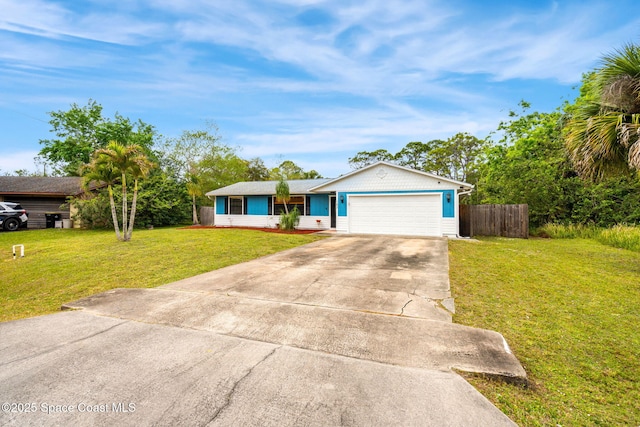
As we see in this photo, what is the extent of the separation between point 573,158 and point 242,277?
7.69m

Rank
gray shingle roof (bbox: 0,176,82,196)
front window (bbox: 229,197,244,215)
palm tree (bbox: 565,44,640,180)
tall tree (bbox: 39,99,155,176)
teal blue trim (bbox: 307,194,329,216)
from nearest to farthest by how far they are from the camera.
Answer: palm tree (bbox: 565,44,640,180) → teal blue trim (bbox: 307,194,329,216) → gray shingle roof (bbox: 0,176,82,196) → front window (bbox: 229,197,244,215) → tall tree (bbox: 39,99,155,176)

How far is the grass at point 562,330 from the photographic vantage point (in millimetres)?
2010

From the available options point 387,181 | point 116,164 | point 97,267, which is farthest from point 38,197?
point 387,181

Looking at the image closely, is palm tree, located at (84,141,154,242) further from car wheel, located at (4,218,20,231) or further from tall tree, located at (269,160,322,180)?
tall tree, located at (269,160,322,180)

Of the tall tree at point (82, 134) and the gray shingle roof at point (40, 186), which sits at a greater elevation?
the tall tree at point (82, 134)

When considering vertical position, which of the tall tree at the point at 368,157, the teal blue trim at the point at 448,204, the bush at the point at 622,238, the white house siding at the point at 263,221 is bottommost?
the bush at the point at 622,238

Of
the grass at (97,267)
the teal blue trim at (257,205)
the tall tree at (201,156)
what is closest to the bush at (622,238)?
the grass at (97,267)

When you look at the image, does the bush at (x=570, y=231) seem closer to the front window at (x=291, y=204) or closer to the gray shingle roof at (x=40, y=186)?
the front window at (x=291, y=204)

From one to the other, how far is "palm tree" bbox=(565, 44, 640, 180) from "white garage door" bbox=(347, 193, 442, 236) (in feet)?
23.0

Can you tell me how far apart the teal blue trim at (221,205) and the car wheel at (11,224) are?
10864 mm

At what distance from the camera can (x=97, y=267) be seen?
6.64m

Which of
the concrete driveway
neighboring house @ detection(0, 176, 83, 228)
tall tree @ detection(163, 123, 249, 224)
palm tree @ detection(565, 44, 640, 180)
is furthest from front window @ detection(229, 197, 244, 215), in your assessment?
palm tree @ detection(565, 44, 640, 180)

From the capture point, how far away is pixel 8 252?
941 cm

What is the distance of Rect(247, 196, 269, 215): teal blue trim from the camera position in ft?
59.9
